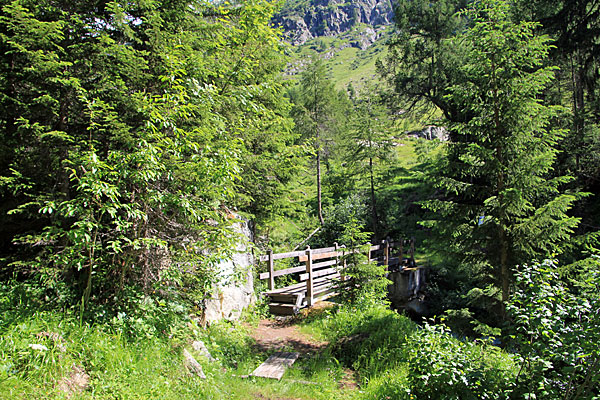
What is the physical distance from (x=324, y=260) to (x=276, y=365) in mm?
10019

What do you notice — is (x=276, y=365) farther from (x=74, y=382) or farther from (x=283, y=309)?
(x=283, y=309)

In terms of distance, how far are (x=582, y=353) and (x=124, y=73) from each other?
6.32 metres

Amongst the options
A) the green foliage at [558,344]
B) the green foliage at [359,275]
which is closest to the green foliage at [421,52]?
the green foliage at [359,275]

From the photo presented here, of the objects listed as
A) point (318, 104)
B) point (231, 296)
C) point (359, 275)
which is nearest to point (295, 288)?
point (359, 275)

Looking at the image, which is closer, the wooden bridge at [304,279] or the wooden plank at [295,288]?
the wooden bridge at [304,279]

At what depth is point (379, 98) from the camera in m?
21.7

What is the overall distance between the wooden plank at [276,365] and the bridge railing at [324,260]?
9.91 feet

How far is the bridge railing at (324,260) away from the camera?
33.7 ft

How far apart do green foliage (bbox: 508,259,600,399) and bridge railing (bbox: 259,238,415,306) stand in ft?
17.8

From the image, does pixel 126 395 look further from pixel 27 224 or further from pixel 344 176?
pixel 344 176

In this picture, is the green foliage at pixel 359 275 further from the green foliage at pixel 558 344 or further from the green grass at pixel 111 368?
the green foliage at pixel 558 344

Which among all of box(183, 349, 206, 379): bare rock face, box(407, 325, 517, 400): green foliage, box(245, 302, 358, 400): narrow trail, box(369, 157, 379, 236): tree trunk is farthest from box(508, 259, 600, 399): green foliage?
box(369, 157, 379, 236): tree trunk

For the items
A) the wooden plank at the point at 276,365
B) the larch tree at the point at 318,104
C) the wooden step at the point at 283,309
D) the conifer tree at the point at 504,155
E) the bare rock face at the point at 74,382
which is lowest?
the wooden step at the point at 283,309

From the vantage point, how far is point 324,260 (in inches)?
628
